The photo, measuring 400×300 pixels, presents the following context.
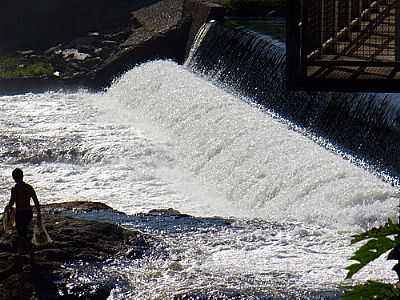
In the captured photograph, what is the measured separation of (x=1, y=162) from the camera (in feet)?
62.5

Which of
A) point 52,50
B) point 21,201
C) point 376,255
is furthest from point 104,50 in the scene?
point 376,255

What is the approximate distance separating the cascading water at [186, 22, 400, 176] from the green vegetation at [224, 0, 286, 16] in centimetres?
100

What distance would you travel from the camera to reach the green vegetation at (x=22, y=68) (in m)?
28.2

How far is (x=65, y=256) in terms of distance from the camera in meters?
9.77

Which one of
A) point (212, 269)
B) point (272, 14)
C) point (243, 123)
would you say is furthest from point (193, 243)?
point (272, 14)

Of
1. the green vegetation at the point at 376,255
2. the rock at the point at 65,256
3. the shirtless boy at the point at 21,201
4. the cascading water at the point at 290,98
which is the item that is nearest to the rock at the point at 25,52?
Result: the cascading water at the point at 290,98

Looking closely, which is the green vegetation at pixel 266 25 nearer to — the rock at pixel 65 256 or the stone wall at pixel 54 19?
the rock at pixel 65 256

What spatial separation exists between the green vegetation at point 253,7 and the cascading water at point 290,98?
1002 millimetres

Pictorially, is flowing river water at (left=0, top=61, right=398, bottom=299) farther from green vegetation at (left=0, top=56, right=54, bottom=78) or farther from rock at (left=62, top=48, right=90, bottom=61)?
rock at (left=62, top=48, right=90, bottom=61)

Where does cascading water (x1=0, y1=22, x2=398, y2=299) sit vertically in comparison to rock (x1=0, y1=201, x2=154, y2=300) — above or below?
below

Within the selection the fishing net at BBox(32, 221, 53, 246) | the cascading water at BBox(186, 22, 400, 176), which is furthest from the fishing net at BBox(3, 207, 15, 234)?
the cascading water at BBox(186, 22, 400, 176)

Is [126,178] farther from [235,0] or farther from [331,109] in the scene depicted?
[235,0]

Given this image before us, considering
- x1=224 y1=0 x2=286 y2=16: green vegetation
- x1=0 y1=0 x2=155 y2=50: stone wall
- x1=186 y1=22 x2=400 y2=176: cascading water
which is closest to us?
x1=186 y1=22 x2=400 y2=176: cascading water

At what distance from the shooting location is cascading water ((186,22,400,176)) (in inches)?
534
